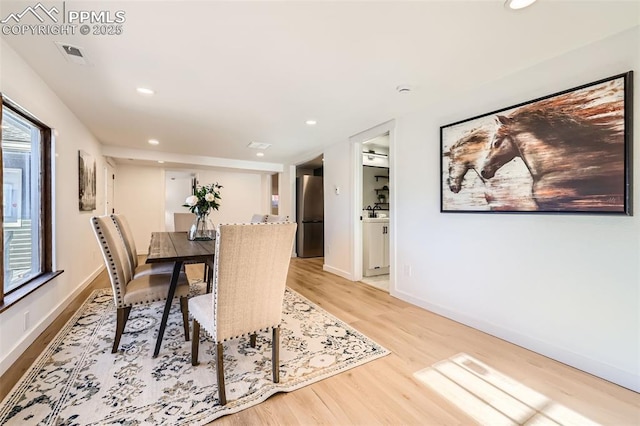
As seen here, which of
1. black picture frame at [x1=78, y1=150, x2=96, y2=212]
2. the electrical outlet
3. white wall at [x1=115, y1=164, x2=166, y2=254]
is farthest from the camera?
white wall at [x1=115, y1=164, x2=166, y2=254]

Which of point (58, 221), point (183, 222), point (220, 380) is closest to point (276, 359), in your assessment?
point (220, 380)

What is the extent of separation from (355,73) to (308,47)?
0.51m

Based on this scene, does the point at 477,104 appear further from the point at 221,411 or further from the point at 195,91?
the point at 221,411

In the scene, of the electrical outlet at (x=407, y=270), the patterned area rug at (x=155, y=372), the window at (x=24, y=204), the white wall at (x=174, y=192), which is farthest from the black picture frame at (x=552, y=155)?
the white wall at (x=174, y=192)

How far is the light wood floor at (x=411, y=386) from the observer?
1.39 metres

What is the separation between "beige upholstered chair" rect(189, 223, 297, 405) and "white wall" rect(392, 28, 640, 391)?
5.99 ft

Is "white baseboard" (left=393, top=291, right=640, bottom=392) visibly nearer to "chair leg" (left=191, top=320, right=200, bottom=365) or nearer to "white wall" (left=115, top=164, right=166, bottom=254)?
"chair leg" (left=191, top=320, right=200, bottom=365)

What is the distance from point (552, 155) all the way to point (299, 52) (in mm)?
1936

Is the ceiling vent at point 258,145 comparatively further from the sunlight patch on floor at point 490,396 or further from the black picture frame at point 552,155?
the sunlight patch on floor at point 490,396

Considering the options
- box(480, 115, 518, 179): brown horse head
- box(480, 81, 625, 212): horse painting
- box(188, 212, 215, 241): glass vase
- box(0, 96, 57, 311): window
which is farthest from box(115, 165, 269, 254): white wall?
box(480, 81, 625, 212): horse painting

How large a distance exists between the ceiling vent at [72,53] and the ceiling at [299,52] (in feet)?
0.14

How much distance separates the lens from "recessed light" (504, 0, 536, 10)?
1398mm

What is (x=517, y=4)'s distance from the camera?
4.66 feet

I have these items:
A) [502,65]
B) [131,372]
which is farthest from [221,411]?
[502,65]
